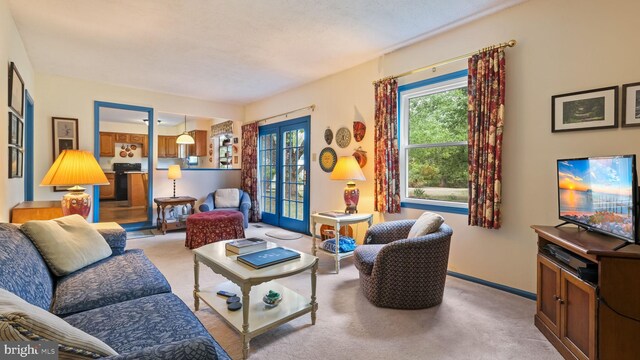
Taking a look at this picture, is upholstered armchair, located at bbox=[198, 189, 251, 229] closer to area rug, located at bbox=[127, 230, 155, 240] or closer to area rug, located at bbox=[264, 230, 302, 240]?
area rug, located at bbox=[264, 230, 302, 240]

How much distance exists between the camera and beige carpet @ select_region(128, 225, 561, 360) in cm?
178

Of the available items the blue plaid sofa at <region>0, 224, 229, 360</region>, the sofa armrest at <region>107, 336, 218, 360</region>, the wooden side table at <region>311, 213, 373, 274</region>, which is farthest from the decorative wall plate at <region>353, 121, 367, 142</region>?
the sofa armrest at <region>107, 336, 218, 360</region>

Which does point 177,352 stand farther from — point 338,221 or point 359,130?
point 359,130

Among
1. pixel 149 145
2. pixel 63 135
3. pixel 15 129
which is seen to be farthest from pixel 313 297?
pixel 63 135

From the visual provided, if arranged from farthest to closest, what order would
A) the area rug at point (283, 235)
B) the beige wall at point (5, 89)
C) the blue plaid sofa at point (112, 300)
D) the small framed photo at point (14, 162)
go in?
the area rug at point (283, 235) < the small framed photo at point (14, 162) < the beige wall at point (5, 89) < the blue plaid sofa at point (112, 300)

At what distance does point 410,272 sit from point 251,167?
14.7 feet

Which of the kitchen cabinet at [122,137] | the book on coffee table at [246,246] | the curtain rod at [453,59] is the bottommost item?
the book on coffee table at [246,246]

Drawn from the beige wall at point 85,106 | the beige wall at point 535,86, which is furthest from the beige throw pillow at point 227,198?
the beige wall at point 535,86

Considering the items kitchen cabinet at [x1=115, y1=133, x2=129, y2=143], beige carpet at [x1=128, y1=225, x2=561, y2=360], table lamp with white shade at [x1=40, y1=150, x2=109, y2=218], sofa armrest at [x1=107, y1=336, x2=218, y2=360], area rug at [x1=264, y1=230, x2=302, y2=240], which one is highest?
kitchen cabinet at [x1=115, y1=133, x2=129, y2=143]

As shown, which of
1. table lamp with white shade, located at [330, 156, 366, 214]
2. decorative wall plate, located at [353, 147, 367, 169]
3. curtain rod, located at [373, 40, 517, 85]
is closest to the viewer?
curtain rod, located at [373, 40, 517, 85]

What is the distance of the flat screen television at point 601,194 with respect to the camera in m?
1.55

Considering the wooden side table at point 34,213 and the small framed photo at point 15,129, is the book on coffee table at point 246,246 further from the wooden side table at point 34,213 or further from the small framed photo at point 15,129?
the small framed photo at point 15,129

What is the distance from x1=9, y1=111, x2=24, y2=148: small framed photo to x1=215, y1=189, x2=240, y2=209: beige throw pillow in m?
2.87

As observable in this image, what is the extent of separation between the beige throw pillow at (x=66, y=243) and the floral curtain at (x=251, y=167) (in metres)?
3.80
